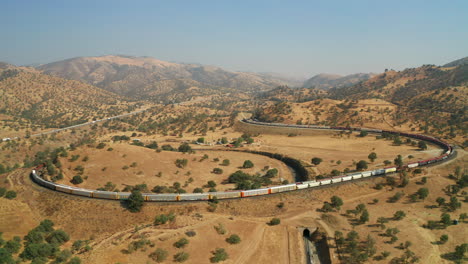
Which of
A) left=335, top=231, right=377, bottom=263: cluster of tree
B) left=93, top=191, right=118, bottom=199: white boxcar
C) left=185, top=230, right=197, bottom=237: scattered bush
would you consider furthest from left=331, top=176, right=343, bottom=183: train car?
left=93, top=191, right=118, bottom=199: white boxcar

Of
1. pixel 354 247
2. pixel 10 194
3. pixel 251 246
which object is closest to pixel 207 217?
pixel 251 246

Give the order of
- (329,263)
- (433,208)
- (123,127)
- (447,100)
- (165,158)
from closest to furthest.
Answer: (329,263), (433,208), (165,158), (447,100), (123,127)

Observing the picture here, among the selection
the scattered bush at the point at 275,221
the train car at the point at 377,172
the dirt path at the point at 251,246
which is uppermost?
the train car at the point at 377,172

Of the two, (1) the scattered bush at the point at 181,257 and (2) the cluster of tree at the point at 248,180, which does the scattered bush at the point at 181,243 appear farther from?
(2) the cluster of tree at the point at 248,180

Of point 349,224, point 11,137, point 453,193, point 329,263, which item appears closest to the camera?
point 329,263

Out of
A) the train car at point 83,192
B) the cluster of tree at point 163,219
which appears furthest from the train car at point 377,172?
the train car at point 83,192

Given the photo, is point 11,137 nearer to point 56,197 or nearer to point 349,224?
point 56,197

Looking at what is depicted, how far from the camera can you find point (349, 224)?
42938mm

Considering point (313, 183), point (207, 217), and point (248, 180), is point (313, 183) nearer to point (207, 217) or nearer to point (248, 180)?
point (248, 180)

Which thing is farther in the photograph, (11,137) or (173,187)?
(11,137)

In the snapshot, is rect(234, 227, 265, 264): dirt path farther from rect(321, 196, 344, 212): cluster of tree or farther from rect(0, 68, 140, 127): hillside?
rect(0, 68, 140, 127): hillside

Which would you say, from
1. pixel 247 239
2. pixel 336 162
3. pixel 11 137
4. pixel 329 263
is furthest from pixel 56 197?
pixel 11 137

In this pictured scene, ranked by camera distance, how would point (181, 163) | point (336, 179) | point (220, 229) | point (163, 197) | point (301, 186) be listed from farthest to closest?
point (181, 163) → point (336, 179) → point (301, 186) → point (163, 197) → point (220, 229)

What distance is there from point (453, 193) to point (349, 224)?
24009mm
